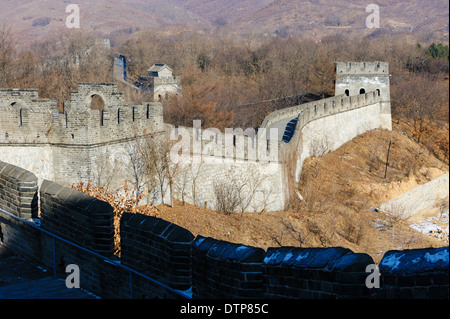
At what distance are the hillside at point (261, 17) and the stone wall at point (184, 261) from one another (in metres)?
46.3

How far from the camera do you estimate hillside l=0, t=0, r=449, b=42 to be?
6562 cm

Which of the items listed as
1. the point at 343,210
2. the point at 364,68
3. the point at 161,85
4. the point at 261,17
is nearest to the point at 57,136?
the point at 343,210

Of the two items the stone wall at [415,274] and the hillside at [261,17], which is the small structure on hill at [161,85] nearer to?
the hillside at [261,17]

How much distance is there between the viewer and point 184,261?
541 cm

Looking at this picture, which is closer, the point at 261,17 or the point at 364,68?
the point at 364,68

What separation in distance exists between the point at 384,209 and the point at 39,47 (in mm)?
23234

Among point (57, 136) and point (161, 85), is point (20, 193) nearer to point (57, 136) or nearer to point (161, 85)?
point (57, 136)

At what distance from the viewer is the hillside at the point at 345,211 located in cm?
1622

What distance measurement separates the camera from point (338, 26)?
267 feet

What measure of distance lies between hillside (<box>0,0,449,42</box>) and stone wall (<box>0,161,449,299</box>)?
4629 cm

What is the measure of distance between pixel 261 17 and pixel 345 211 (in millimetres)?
64734
